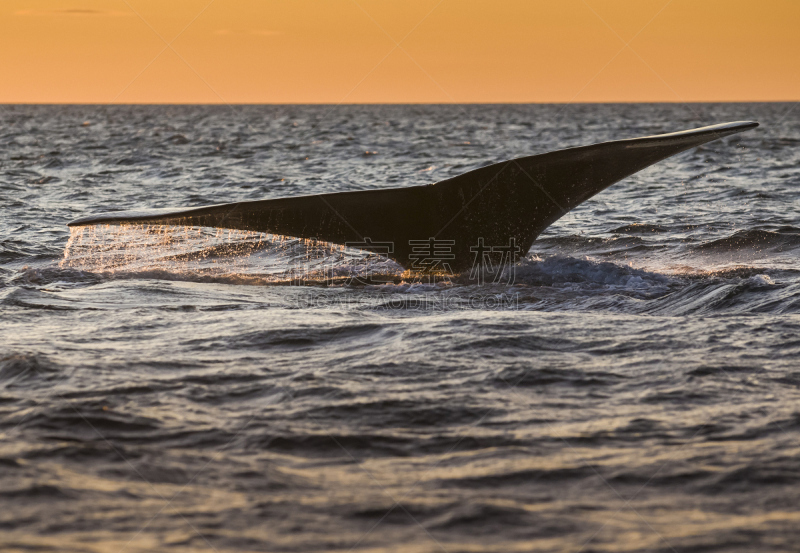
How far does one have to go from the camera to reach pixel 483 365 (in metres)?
5.16

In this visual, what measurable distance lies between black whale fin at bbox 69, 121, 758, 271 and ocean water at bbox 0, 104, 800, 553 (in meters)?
0.59

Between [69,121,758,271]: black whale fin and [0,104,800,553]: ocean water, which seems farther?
[69,121,758,271]: black whale fin

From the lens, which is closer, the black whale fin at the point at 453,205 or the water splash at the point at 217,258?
the black whale fin at the point at 453,205

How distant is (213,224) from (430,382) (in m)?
3.10

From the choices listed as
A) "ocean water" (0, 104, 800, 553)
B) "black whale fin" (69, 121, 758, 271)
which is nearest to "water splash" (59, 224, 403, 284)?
"ocean water" (0, 104, 800, 553)

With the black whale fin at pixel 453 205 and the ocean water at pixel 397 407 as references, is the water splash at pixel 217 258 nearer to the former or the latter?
the ocean water at pixel 397 407

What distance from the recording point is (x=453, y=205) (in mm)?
7547

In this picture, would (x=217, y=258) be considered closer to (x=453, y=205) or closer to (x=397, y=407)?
(x=453, y=205)

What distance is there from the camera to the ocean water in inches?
126

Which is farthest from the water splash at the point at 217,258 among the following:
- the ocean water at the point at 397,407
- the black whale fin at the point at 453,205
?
the black whale fin at the point at 453,205

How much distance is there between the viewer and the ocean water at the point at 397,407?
320cm

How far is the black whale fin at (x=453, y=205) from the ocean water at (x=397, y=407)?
593mm

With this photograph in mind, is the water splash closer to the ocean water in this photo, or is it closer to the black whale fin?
the ocean water

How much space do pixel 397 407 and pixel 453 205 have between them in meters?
3.44
